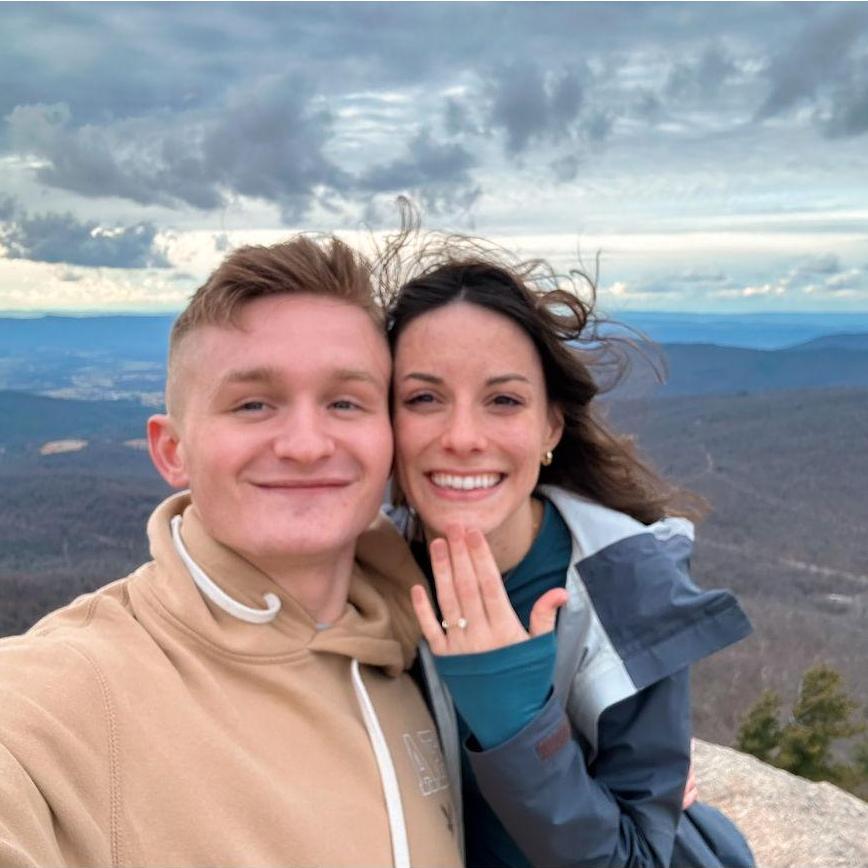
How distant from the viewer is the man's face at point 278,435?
9.82ft

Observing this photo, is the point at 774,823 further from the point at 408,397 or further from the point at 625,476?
the point at 408,397

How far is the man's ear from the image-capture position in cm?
326

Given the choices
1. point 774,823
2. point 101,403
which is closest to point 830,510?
point 101,403

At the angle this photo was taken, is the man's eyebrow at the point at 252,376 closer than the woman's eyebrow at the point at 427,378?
Yes

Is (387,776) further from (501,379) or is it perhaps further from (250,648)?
(501,379)

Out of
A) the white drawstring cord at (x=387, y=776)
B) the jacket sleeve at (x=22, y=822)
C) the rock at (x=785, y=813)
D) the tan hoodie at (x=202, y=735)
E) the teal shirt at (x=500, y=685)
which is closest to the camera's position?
the jacket sleeve at (x=22, y=822)

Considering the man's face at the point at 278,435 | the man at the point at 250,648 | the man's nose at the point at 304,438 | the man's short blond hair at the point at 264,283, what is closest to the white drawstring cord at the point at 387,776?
the man at the point at 250,648

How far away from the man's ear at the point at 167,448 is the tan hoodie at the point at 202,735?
0.11m

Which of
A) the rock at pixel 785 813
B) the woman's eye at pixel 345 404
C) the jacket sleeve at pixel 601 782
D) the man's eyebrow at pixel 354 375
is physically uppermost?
the man's eyebrow at pixel 354 375

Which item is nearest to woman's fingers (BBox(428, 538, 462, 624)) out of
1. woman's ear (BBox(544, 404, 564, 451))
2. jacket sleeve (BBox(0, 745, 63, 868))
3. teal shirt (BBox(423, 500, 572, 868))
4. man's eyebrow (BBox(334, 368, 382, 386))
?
teal shirt (BBox(423, 500, 572, 868))

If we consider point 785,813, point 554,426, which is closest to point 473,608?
point 554,426

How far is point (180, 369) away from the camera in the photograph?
3215 mm

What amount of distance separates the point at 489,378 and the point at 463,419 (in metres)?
0.23

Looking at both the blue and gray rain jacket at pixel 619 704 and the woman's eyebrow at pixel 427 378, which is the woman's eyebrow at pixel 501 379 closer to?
the woman's eyebrow at pixel 427 378
